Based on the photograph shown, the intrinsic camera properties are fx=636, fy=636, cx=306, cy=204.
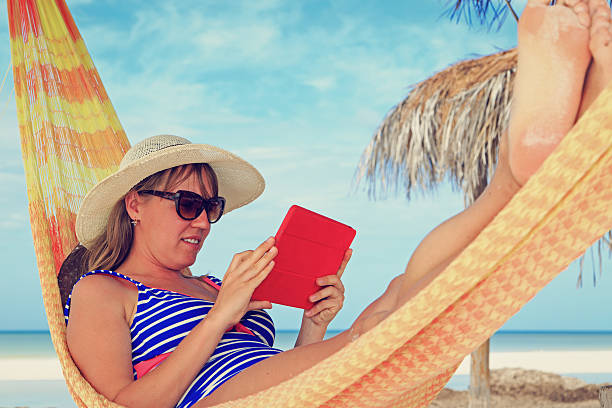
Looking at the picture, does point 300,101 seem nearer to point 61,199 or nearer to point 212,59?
point 212,59

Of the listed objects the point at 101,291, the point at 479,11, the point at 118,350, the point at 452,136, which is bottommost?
the point at 118,350

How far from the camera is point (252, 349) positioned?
1644mm

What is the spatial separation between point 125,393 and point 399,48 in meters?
13.5

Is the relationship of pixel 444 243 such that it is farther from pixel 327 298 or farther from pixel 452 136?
pixel 452 136

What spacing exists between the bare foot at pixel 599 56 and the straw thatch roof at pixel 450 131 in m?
4.00

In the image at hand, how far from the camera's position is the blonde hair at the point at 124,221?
6.24ft

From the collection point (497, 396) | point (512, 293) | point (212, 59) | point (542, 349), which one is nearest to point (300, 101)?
point (212, 59)

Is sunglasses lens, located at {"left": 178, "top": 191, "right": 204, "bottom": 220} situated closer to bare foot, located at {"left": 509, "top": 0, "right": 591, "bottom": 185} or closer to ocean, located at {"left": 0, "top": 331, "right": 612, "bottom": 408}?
bare foot, located at {"left": 509, "top": 0, "right": 591, "bottom": 185}

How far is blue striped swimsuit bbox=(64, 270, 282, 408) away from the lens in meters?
1.54

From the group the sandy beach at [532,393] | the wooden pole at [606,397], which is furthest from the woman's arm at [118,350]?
the sandy beach at [532,393]

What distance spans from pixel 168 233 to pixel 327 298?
19.8 inches

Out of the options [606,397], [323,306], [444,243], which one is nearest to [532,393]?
[606,397]

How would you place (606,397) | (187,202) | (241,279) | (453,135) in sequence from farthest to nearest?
(453,135)
(606,397)
(187,202)
(241,279)

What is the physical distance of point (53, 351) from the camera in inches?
570
